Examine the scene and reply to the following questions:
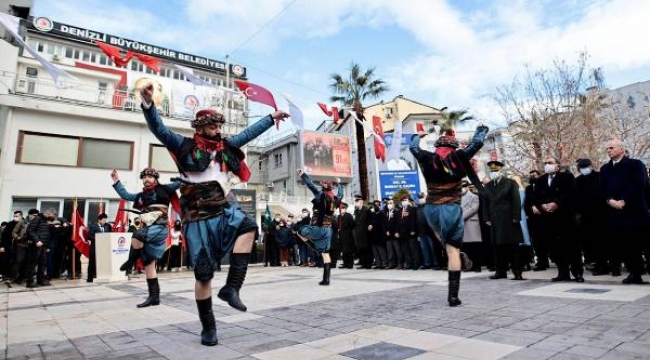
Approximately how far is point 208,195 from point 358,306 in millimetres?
2395

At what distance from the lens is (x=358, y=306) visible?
4691 millimetres

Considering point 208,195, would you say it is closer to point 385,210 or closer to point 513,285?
point 513,285

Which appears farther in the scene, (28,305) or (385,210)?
(385,210)

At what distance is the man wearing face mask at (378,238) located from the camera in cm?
1210

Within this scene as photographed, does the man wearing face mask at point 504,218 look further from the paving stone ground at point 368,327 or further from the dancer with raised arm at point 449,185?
the dancer with raised arm at point 449,185

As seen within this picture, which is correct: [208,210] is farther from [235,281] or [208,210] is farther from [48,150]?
[48,150]

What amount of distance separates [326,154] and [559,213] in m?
34.7

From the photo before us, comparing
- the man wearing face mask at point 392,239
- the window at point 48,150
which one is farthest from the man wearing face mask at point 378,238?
the window at point 48,150

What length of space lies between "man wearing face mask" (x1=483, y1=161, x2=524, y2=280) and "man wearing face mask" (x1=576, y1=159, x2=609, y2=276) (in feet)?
4.19

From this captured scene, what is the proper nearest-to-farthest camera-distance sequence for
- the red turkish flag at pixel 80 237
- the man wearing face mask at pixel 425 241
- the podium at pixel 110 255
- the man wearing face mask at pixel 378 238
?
the man wearing face mask at pixel 425 241
the podium at pixel 110 255
the red turkish flag at pixel 80 237
the man wearing face mask at pixel 378 238

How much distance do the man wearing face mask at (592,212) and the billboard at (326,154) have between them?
103 ft

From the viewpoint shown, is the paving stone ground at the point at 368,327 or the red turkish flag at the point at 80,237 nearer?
the paving stone ground at the point at 368,327

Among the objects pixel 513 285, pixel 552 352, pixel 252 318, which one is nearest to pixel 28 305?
pixel 252 318

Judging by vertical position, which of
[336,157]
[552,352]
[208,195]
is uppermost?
[336,157]
